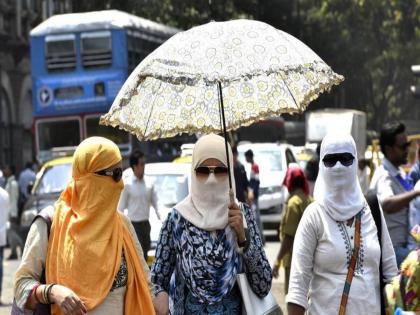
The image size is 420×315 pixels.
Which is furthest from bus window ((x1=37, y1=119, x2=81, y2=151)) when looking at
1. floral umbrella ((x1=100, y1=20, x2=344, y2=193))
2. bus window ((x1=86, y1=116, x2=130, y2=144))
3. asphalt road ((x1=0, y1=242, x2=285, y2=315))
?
floral umbrella ((x1=100, y1=20, x2=344, y2=193))

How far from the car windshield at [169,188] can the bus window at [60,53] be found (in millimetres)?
9967

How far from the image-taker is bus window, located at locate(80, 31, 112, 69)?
24.7 meters

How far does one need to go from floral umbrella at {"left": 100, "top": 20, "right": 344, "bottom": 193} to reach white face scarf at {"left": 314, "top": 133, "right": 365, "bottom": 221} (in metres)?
0.47

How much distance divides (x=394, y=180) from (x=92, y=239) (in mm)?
3316

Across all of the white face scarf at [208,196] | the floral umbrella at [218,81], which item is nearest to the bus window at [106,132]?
the floral umbrella at [218,81]

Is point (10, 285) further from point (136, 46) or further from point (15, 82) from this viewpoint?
point (15, 82)

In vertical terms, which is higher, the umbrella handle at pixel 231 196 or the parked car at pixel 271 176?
the umbrella handle at pixel 231 196

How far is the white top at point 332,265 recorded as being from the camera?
5.82 m

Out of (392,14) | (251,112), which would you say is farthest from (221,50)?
(392,14)

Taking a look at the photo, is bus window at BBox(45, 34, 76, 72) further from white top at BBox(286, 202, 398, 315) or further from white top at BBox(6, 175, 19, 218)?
white top at BBox(286, 202, 398, 315)

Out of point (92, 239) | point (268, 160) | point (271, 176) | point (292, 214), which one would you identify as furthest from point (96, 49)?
point (92, 239)

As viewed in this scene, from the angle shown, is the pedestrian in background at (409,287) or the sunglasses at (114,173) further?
the sunglasses at (114,173)

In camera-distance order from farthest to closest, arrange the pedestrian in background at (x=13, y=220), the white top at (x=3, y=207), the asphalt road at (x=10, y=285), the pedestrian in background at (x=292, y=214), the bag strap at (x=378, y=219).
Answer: the pedestrian in background at (x=13, y=220), the asphalt road at (x=10, y=285), the pedestrian in background at (x=292, y=214), the white top at (x=3, y=207), the bag strap at (x=378, y=219)

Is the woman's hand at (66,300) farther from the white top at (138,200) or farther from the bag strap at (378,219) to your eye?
the white top at (138,200)
